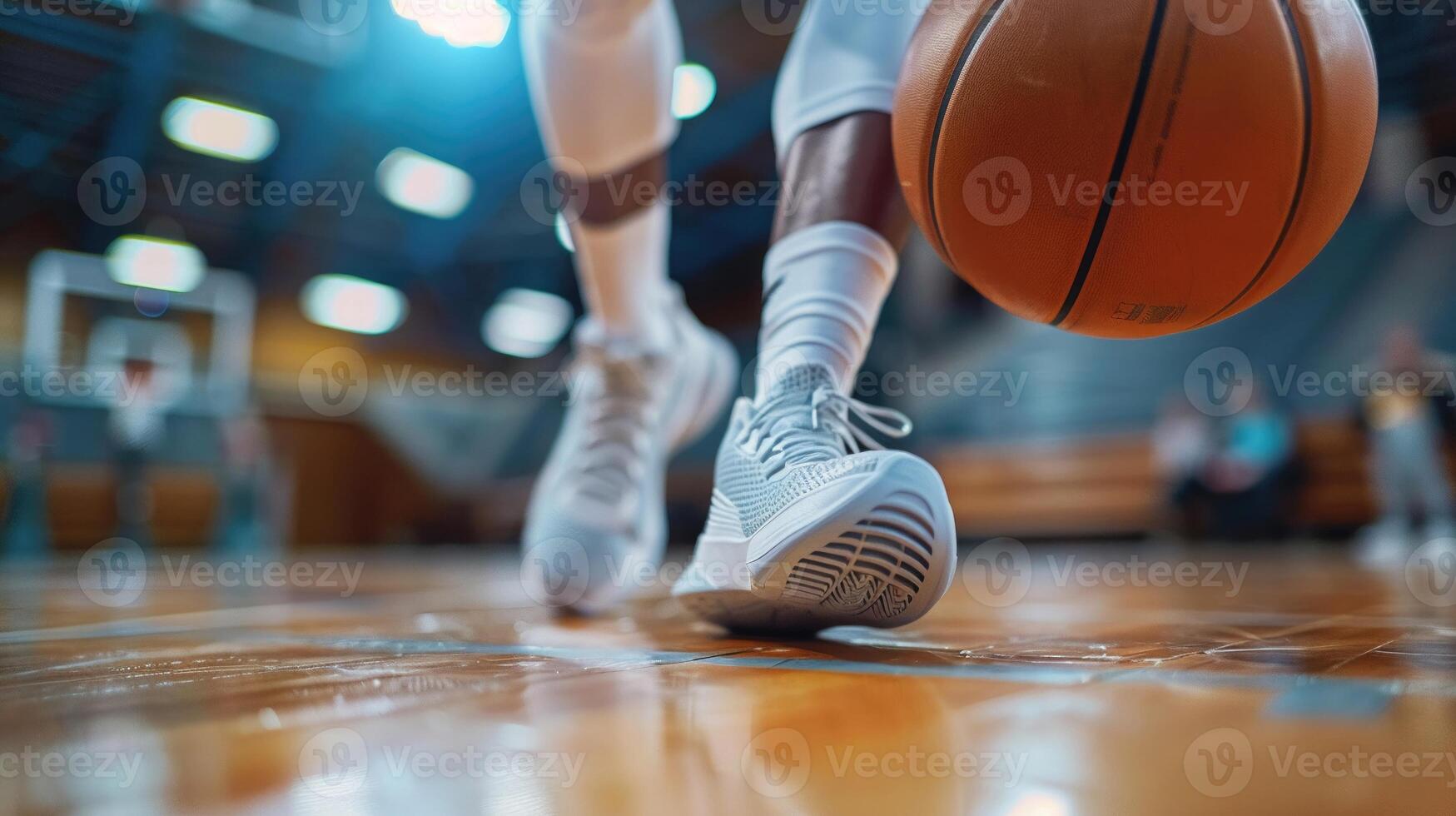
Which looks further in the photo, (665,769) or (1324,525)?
(1324,525)

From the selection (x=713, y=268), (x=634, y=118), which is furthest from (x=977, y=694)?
(x=713, y=268)

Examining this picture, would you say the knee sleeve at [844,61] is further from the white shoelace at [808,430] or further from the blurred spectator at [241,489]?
the blurred spectator at [241,489]

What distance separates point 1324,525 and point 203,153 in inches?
277

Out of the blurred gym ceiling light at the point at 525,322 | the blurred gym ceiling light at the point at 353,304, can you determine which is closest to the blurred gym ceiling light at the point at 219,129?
the blurred gym ceiling light at the point at 353,304

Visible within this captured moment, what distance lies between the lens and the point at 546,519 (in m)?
1.00

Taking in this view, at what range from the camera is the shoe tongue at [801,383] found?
2.17 feet

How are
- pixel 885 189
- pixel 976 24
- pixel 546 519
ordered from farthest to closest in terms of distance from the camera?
1. pixel 546 519
2. pixel 885 189
3. pixel 976 24

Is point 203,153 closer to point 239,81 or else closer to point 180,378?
point 239,81

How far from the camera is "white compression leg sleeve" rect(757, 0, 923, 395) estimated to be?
0.69m
